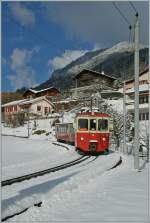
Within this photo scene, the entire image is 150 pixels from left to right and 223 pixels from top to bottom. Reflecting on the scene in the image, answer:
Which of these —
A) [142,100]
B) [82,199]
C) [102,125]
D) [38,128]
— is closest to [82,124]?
[102,125]

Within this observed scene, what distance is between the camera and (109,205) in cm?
735

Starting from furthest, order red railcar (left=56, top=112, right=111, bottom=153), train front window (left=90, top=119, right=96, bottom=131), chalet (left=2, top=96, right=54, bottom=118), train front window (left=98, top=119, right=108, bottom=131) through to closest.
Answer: chalet (left=2, top=96, right=54, bottom=118)
train front window (left=98, top=119, right=108, bottom=131)
train front window (left=90, top=119, right=96, bottom=131)
red railcar (left=56, top=112, right=111, bottom=153)

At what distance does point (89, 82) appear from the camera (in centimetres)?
6481

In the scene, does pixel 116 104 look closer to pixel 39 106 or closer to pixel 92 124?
pixel 39 106

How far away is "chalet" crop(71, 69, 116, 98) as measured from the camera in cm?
6250

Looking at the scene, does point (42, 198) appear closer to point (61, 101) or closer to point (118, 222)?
point (118, 222)

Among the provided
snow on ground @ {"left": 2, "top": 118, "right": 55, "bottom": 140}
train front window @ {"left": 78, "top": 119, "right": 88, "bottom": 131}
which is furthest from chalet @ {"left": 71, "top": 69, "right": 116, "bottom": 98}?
train front window @ {"left": 78, "top": 119, "right": 88, "bottom": 131}

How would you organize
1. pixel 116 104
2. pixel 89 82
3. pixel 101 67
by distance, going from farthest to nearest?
pixel 101 67 < pixel 89 82 < pixel 116 104

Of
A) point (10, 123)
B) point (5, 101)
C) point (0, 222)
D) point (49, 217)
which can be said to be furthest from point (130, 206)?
point (5, 101)

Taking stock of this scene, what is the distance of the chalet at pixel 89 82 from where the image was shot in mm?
62500

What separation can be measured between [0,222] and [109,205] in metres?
2.25

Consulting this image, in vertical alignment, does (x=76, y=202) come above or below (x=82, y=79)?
below

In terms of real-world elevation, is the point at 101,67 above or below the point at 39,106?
above

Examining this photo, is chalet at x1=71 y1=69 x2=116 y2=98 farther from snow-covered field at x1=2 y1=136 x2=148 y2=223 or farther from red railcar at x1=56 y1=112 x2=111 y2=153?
snow-covered field at x1=2 y1=136 x2=148 y2=223
